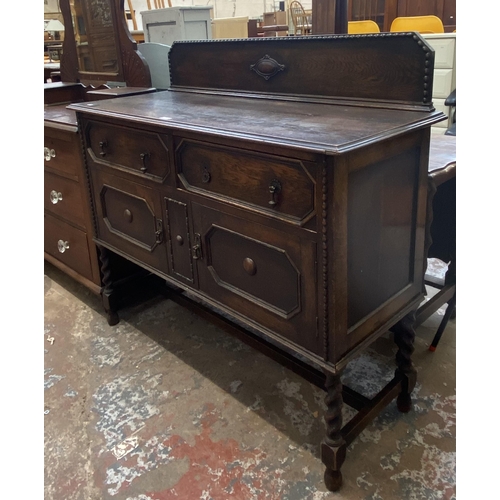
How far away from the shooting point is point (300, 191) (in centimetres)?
126

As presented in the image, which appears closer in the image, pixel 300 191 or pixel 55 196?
pixel 300 191

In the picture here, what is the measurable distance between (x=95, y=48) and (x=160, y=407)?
1923 millimetres

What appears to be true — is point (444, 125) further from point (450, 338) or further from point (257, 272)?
point (257, 272)

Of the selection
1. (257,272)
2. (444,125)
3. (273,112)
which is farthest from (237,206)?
(444,125)

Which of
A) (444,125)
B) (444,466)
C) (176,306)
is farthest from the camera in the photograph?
(444,125)

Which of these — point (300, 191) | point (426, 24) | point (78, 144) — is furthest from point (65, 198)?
point (426, 24)

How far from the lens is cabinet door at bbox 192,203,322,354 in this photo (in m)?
1.35

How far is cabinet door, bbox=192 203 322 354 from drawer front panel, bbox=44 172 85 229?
3.11 feet

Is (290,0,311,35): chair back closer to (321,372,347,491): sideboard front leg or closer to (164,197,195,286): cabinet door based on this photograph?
(164,197,195,286): cabinet door

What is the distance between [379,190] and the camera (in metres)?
1.34

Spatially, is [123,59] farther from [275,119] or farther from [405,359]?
[405,359]

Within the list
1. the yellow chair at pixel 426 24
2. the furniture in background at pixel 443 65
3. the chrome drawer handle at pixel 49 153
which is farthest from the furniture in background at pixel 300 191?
the yellow chair at pixel 426 24

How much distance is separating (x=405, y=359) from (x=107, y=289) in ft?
4.73

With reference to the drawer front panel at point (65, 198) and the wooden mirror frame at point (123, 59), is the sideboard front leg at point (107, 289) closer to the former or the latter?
the drawer front panel at point (65, 198)
